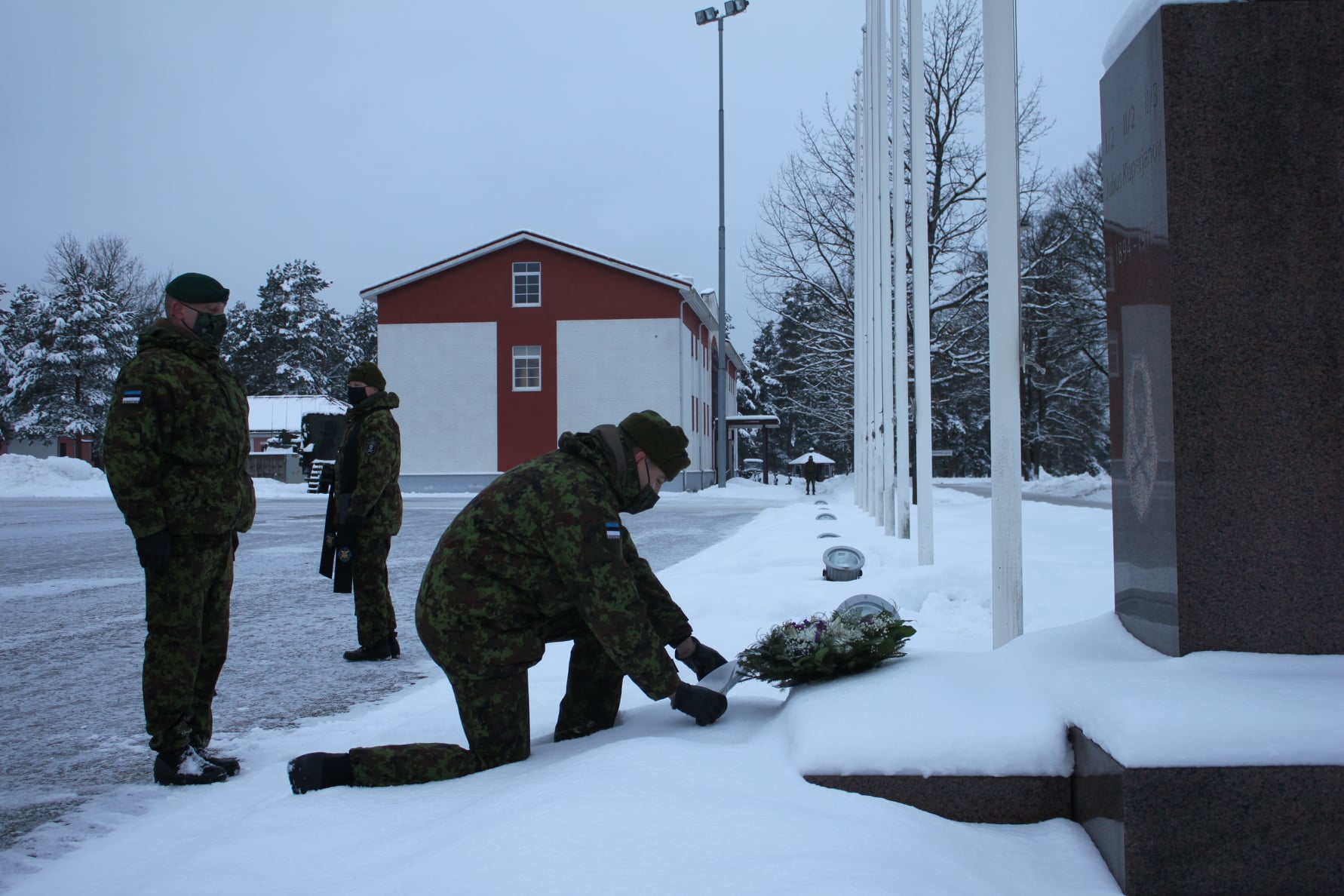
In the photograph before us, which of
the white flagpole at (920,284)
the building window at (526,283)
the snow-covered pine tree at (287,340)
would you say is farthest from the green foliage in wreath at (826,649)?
the snow-covered pine tree at (287,340)

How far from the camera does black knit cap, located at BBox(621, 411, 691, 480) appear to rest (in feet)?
11.3

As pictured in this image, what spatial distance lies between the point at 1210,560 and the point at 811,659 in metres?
1.28

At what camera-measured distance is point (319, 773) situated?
328 centimetres

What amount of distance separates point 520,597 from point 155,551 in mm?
1346

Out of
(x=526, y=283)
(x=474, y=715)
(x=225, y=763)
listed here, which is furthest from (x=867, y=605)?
(x=526, y=283)

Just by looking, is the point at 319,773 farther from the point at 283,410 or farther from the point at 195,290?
the point at 283,410

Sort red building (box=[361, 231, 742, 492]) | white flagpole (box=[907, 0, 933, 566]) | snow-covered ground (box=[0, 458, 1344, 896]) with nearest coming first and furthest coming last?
snow-covered ground (box=[0, 458, 1344, 896]), white flagpole (box=[907, 0, 933, 566]), red building (box=[361, 231, 742, 492])

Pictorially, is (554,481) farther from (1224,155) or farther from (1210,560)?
(1224,155)

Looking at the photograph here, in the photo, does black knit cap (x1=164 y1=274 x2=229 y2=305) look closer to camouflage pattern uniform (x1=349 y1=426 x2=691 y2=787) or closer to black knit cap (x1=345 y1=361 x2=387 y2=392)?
camouflage pattern uniform (x1=349 y1=426 x2=691 y2=787)

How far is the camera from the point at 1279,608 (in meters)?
2.91

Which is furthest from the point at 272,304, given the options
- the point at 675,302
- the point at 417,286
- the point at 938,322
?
the point at 938,322

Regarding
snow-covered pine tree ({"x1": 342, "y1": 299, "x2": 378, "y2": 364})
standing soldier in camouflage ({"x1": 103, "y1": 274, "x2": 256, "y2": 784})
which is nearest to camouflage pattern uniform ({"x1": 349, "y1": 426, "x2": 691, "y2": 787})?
standing soldier in camouflage ({"x1": 103, "y1": 274, "x2": 256, "y2": 784})

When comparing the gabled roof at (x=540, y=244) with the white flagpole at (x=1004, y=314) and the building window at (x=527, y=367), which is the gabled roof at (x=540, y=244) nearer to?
the building window at (x=527, y=367)

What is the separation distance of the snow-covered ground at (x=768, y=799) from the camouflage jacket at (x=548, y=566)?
0.37 meters
